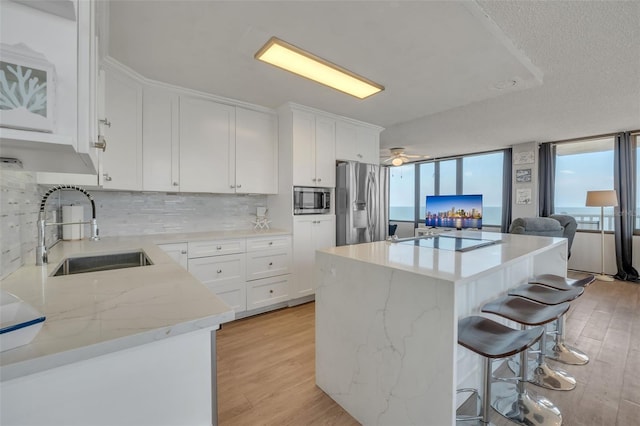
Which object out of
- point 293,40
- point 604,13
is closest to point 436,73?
point 604,13

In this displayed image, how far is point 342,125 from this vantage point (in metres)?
3.68

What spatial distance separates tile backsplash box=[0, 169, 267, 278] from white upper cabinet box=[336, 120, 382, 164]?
127 centimetres

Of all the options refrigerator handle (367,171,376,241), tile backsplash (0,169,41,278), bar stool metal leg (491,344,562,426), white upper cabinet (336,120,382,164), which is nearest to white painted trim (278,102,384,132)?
white upper cabinet (336,120,382,164)

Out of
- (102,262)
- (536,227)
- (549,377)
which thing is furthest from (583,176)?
(102,262)

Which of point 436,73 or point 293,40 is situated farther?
point 436,73

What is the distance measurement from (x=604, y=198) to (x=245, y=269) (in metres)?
5.56

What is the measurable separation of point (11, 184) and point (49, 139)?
1.06 metres

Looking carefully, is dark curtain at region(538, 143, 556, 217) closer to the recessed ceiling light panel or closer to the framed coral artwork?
the recessed ceiling light panel

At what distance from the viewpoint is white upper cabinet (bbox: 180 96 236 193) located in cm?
283

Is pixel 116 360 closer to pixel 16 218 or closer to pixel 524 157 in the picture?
pixel 16 218

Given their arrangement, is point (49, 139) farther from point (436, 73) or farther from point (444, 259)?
point (436, 73)

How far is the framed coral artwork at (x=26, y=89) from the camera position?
60 cm

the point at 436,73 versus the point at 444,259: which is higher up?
the point at 436,73

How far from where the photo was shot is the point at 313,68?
2240 millimetres
